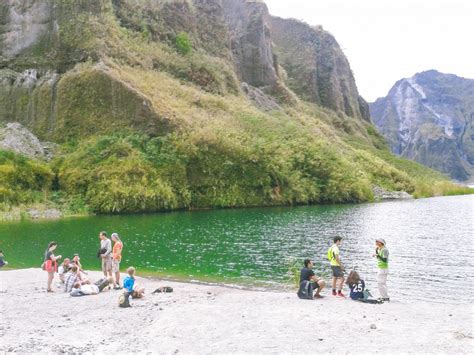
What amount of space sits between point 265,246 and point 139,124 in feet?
147

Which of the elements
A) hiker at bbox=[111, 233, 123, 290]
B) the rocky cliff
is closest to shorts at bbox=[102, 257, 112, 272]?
hiker at bbox=[111, 233, 123, 290]

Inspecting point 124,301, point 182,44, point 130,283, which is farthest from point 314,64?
point 124,301

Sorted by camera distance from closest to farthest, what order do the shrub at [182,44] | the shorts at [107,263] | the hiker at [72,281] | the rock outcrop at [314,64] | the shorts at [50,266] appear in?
the shorts at [50,266], the hiker at [72,281], the shorts at [107,263], the shrub at [182,44], the rock outcrop at [314,64]

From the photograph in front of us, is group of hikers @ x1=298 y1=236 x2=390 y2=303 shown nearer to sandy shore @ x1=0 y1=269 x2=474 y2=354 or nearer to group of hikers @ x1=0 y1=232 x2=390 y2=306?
group of hikers @ x1=0 y1=232 x2=390 y2=306

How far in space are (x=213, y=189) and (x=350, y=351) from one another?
210 ft

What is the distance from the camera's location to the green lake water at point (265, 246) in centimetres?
2742

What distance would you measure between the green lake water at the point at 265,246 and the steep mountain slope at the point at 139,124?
39.0 feet

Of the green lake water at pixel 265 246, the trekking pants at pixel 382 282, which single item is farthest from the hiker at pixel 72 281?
the trekking pants at pixel 382 282

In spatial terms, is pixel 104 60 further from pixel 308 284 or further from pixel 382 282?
pixel 382 282

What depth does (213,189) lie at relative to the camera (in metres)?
76.9

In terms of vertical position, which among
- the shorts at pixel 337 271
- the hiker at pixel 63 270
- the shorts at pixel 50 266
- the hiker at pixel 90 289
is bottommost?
the hiker at pixel 90 289

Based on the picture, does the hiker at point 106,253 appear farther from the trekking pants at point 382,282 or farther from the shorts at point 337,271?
the trekking pants at point 382,282

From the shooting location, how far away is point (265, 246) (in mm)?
37500

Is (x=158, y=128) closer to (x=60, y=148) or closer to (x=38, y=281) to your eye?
(x=60, y=148)
